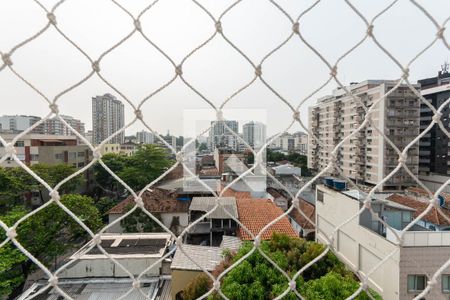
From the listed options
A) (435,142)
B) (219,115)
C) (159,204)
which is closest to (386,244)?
(219,115)

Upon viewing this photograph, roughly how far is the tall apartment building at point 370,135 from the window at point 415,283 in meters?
5.41

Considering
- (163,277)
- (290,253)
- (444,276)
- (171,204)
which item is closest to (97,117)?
(290,253)

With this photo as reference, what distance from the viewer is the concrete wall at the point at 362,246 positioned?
2.72 meters

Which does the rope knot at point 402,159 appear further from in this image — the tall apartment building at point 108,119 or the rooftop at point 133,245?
the rooftop at point 133,245

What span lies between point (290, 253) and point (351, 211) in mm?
1025

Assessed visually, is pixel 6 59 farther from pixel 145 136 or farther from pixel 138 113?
pixel 145 136

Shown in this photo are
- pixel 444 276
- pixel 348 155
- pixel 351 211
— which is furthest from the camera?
pixel 348 155

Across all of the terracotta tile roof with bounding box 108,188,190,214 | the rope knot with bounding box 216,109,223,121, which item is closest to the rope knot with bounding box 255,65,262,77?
the rope knot with bounding box 216,109,223,121

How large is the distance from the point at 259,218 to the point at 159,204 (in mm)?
2383

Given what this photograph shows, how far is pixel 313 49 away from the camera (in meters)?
0.55

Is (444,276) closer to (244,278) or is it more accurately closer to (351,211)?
(351,211)

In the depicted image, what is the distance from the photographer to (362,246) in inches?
123

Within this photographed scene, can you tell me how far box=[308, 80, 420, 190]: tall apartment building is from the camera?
927cm

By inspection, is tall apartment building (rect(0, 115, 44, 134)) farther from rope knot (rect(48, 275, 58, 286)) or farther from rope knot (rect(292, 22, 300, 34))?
rope knot (rect(292, 22, 300, 34))
